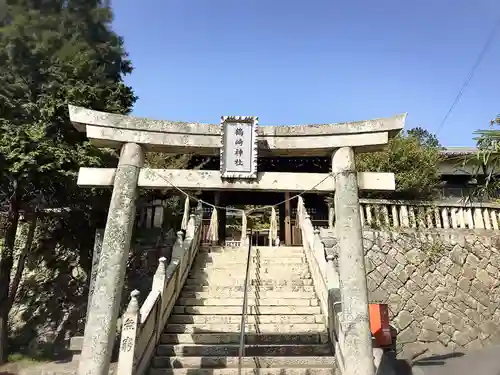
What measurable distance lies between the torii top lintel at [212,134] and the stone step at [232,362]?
357 cm

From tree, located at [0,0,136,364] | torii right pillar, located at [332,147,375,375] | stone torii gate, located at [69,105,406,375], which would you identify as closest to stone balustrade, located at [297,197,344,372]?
torii right pillar, located at [332,147,375,375]

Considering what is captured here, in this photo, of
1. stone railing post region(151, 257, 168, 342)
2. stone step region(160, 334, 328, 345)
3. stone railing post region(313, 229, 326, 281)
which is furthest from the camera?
stone railing post region(313, 229, 326, 281)

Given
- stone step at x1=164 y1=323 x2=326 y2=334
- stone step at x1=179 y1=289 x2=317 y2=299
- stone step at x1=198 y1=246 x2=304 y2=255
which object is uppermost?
stone step at x1=198 y1=246 x2=304 y2=255

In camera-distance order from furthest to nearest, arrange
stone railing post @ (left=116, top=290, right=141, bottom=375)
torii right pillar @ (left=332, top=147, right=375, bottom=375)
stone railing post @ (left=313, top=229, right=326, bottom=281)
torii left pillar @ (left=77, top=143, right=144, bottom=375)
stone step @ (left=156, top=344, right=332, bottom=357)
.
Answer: stone railing post @ (left=313, top=229, right=326, bottom=281)
stone step @ (left=156, top=344, right=332, bottom=357)
stone railing post @ (left=116, top=290, right=141, bottom=375)
torii right pillar @ (left=332, top=147, right=375, bottom=375)
torii left pillar @ (left=77, top=143, right=144, bottom=375)

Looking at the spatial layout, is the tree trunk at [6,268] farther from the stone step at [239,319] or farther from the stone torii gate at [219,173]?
the stone torii gate at [219,173]

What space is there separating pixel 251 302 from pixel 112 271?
3.99 m

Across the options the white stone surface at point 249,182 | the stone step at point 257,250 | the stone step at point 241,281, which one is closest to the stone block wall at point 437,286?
the stone step at point 257,250

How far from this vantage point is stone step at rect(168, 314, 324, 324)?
7938 millimetres

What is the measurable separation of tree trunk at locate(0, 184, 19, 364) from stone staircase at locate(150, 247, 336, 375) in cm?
440

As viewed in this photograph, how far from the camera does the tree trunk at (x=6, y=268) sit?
9.34 meters

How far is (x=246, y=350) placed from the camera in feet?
23.3

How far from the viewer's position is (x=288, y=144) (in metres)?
6.16

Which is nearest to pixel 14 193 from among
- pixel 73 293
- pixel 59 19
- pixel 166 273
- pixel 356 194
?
pixel 73 293

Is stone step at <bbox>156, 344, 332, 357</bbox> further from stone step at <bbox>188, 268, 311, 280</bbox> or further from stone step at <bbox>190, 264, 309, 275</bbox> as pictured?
stone step at <bbox>190, 264, 309, 275</bbox>
